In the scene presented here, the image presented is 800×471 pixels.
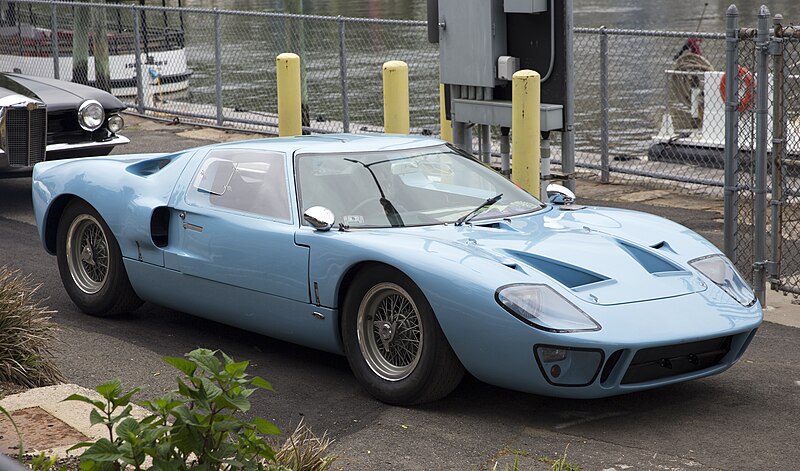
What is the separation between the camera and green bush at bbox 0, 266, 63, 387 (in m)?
5.59

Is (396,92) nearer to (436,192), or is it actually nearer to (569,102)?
(569,102)

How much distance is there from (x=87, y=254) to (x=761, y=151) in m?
4.22

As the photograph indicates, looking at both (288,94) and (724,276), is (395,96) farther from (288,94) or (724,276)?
Result: (724,276)

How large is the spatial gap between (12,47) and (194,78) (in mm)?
6904

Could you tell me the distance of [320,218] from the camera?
19.3ft

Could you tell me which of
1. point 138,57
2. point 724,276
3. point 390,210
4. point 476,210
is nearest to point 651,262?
point 724,276

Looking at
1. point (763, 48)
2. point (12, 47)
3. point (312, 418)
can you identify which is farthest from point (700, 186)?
point (12, 47)

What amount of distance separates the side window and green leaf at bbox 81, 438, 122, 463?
2.69 metres

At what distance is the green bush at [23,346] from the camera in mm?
5594

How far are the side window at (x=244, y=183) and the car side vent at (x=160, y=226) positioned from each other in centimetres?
20

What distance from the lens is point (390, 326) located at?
5625 millimetres

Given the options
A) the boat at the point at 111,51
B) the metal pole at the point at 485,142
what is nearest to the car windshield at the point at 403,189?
the metal pole at the point at 485,142

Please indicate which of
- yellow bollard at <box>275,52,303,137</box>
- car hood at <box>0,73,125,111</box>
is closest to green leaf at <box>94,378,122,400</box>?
car hood at <box>0,73,125,111</box>

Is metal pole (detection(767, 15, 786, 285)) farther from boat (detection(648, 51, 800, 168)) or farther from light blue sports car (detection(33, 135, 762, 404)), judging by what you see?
boat (detection(648, 51, 800, 168))
